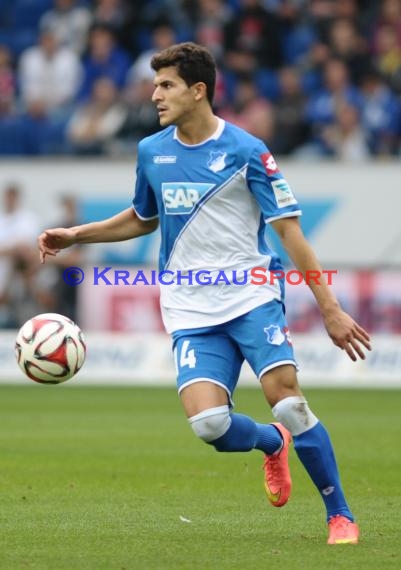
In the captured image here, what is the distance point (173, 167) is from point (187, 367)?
3.44ft

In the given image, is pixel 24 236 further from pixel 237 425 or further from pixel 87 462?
pixel 237 425

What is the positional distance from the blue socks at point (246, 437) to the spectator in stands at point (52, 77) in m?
14.3

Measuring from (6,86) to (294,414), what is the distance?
15.7 metres

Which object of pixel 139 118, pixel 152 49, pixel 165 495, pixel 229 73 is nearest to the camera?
pixel 165 495

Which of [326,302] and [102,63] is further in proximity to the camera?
[102,63]

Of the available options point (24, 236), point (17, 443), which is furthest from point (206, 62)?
point (24, 236)

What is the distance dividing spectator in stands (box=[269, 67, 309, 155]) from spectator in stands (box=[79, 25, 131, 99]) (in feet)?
8.80

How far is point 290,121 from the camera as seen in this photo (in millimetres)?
20172

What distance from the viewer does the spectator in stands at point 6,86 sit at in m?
21.7

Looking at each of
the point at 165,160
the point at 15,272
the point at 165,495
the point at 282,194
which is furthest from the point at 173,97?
the point at 15,272

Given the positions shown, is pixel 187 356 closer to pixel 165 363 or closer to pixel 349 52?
pixel 165 363

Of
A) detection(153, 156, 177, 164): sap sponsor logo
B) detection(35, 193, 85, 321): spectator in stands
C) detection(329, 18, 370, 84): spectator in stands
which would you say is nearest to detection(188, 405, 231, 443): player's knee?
detection(153, 156, 177, 164): sap sponsor logo

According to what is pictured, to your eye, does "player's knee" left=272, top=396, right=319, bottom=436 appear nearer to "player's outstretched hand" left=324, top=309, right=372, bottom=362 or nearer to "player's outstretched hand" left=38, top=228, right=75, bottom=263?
"player's outstretched hand" left=324, top=309, right=372, bottom=362

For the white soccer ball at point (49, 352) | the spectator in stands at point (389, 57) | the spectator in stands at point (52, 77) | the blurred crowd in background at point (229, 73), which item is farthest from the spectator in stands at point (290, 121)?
the white soccer ball at point (49, 352)
